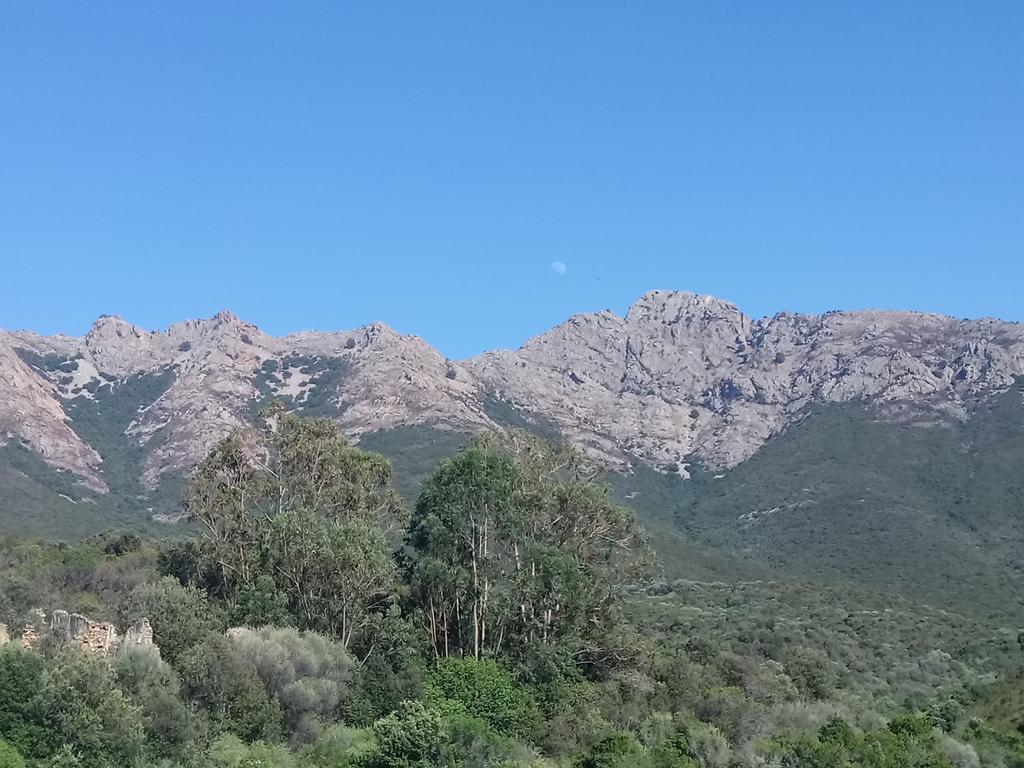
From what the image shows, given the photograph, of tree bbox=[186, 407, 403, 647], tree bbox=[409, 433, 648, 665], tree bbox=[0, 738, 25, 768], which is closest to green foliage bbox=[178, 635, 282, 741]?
tree bbox=[186, 407, 403, 647]

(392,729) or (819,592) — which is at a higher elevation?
(819,592)

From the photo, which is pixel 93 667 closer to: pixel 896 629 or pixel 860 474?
pixel 896 629

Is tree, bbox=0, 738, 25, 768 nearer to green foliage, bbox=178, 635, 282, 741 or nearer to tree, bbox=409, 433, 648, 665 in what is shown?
green foliage, bbox=178, 635, 282, 741

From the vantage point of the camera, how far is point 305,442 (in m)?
49.9

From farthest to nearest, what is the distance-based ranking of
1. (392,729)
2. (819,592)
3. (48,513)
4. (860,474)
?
(860,474), (48,513), (819,592), (392,729)

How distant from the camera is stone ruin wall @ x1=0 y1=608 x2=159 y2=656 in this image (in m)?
37.8

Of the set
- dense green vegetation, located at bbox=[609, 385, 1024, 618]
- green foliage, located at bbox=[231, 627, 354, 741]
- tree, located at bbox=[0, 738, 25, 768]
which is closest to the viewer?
tree, located at bbox=[0, 738, 25, 768]

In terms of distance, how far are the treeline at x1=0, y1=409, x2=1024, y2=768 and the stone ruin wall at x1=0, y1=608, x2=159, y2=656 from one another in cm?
95

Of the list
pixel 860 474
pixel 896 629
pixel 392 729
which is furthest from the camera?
pixel 860 474

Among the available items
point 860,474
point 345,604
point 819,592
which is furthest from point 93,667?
point 860,474

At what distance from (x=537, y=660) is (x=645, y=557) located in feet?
28.6

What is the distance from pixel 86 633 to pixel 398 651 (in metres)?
11.6

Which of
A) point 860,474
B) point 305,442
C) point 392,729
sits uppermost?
point 860,474

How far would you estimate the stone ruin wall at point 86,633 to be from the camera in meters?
37.8
